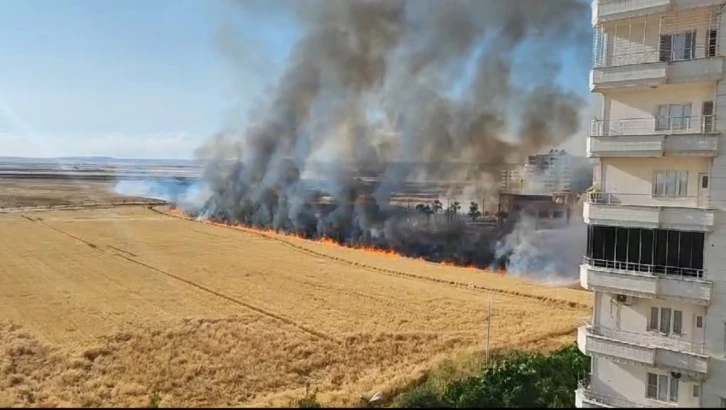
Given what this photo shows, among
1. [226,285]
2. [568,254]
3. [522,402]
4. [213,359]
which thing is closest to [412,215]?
[568,254]

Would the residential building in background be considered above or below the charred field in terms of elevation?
above

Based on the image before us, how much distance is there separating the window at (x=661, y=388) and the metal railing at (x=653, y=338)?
0.65 metres

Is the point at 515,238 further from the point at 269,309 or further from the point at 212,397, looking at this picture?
the point at 212,397

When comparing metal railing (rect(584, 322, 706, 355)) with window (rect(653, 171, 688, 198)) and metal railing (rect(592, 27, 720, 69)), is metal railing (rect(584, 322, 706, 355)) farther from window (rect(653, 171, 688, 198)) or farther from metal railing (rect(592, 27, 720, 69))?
metal railing (rect(592, 27, 720, 69))

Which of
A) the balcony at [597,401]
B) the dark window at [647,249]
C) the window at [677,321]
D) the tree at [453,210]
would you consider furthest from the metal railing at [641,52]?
the tree at [453,210]

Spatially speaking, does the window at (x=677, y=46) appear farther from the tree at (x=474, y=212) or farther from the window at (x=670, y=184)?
the tree at (x=474, y=212)

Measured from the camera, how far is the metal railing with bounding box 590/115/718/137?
11.4m

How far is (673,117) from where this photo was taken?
11.9 meters

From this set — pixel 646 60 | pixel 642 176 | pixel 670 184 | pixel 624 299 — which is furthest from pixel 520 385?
pixel 646 60

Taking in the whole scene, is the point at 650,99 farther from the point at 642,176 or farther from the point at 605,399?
the point at 605,399

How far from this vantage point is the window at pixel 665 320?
38.9 ft

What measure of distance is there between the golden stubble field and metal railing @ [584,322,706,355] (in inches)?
250

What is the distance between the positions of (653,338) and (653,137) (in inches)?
163

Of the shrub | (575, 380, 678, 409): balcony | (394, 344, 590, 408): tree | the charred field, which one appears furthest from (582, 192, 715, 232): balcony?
the charred field
